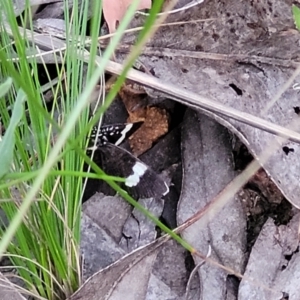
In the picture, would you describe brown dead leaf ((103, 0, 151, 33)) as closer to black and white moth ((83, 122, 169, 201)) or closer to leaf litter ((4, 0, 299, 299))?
leaf litter ((4, 0, 299, 299))

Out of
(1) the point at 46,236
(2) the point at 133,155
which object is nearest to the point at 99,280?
(1) the point at 46,236

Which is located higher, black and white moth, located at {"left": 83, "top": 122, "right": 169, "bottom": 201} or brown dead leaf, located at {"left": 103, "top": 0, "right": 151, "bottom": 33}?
brown dead leaf, located at {"left": 103, "top": 0, "right": 151, "bottom": 33}

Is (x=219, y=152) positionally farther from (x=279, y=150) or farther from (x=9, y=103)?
(x=9, y=103)

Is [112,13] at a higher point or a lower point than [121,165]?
higher

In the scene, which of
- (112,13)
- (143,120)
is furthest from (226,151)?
(112,13)

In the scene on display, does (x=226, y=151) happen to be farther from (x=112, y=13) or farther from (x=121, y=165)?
(x=112, y=13)

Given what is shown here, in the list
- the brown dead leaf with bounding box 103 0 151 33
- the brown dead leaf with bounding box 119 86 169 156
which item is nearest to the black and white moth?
the brown dead leaf with bounding box 119 86 169 156
